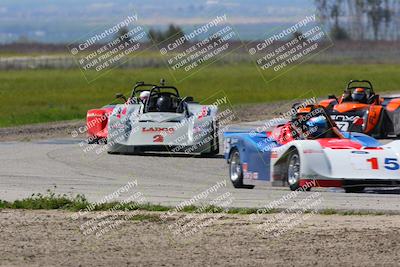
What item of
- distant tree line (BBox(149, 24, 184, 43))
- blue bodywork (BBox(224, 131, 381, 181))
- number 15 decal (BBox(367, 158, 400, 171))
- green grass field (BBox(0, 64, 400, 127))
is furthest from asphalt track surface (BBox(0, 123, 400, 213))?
distant tree line (BBox(149, 24, 184, 43))

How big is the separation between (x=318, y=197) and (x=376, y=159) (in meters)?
1.21

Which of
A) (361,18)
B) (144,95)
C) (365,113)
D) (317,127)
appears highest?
(361,18)

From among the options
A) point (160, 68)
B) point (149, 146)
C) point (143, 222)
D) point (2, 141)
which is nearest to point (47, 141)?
point (2, 141)

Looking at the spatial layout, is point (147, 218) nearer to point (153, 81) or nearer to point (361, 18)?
point (153, 81)

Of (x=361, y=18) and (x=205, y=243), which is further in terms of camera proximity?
(x=361, y=18)

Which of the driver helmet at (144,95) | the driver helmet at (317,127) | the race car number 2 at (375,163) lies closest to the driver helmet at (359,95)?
the driver helmet at (144,95)

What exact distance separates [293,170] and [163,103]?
869cm

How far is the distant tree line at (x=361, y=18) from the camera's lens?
11038 cm

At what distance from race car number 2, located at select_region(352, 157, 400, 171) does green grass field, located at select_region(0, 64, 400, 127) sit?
2144cm

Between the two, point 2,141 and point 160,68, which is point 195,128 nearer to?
point 2,141

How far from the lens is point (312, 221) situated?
14.1m

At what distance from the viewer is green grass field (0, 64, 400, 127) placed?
48719mm

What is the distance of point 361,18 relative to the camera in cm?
11662

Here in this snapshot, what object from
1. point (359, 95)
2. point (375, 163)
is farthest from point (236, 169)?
point (359, 95)
